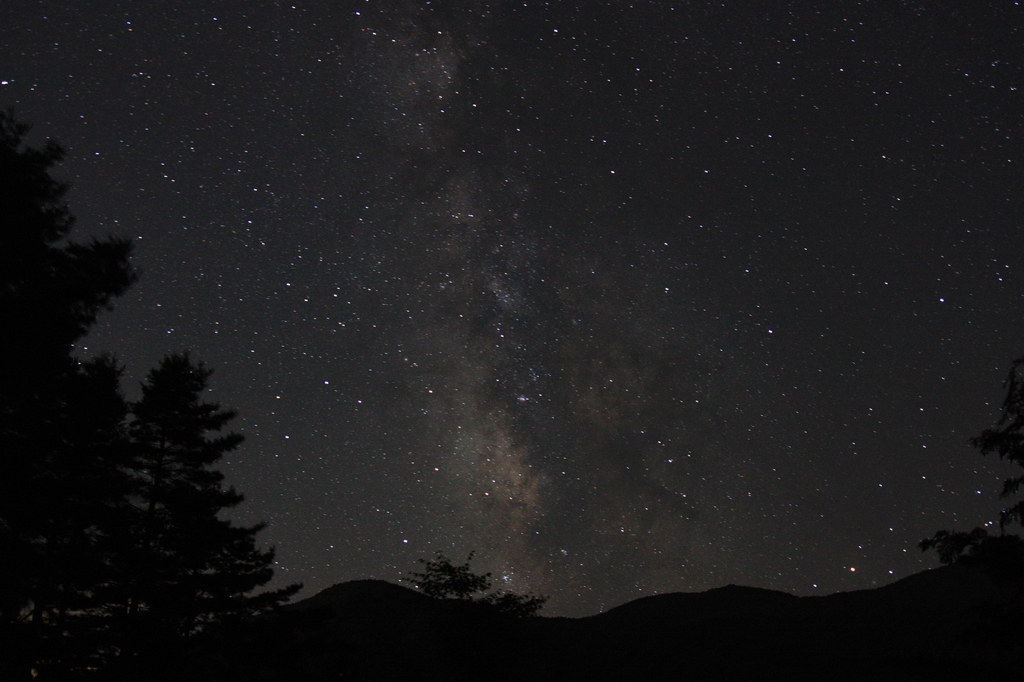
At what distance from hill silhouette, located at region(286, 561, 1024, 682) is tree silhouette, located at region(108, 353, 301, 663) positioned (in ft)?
18.6

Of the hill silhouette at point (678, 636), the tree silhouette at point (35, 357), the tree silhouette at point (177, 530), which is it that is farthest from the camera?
the hill silhouette at point (678, 636)

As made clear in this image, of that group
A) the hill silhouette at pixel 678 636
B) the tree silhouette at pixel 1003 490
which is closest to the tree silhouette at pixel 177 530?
the hill silhouette at pixel 678 636

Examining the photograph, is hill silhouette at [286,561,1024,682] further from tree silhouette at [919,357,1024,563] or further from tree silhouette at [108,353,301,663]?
tree silhouette at [919,357,1024,563]

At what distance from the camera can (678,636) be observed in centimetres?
4569

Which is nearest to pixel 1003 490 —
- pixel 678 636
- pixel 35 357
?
pixel 35 357

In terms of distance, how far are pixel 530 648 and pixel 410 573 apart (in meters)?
16.3

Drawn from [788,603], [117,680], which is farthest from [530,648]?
[117,680]

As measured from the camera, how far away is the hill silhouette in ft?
102

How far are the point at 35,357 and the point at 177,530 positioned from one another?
12516mm

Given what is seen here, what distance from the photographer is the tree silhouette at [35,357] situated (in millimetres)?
8875

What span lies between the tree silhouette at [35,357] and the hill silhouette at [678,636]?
18128mm

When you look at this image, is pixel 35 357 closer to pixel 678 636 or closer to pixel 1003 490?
pixel 1003 490

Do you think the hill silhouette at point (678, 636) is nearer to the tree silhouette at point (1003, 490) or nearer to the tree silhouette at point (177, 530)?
the tree silhouette at point (177, 530)

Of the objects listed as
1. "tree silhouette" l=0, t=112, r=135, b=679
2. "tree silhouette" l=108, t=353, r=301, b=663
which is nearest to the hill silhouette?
"tree silhouette" l=108, t=353, r=301, b=663
